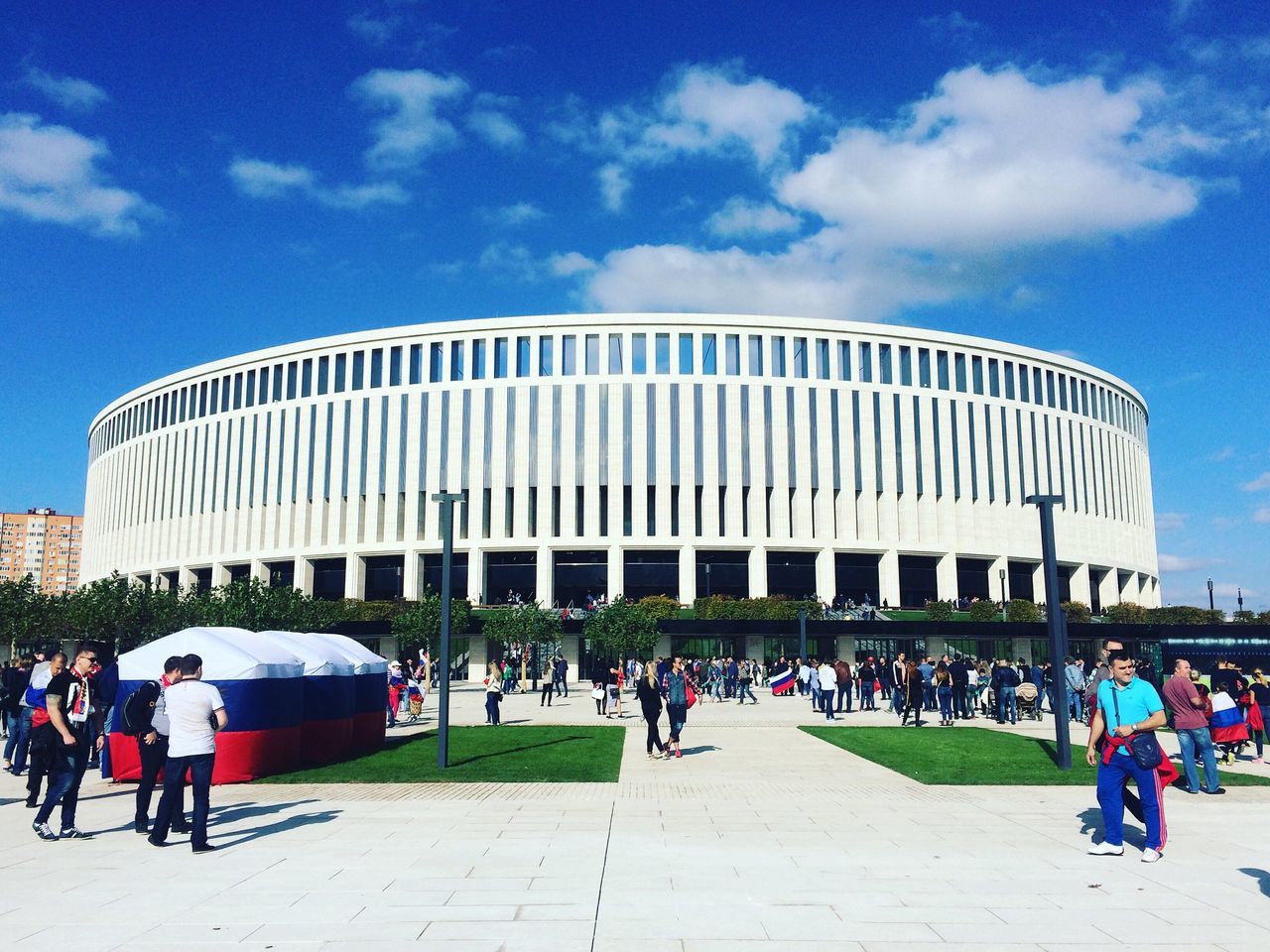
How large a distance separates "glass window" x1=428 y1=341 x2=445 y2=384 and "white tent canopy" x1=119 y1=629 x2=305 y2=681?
53.6 meters

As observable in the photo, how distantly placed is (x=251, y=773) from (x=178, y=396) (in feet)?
240

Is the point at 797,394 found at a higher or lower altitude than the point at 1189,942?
higher

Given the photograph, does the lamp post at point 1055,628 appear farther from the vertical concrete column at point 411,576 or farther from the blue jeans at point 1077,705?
the vertical concrete column at point 411,576

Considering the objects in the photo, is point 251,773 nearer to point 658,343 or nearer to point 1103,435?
point 658,343

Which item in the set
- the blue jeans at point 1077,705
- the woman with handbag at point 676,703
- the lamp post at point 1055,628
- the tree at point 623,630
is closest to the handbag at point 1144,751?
the lamp post at point 1055,628

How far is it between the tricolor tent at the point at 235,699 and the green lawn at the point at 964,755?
32.1 ft

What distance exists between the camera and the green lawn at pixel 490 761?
14320 mm

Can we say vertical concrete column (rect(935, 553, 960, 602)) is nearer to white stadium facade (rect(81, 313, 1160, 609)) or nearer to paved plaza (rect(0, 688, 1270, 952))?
white stadium facade (rect(81, 313, 1160, 609))

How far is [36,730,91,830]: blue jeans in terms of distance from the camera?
372 inches

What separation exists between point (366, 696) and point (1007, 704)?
15640mm

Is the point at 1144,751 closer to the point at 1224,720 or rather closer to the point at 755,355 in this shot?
the point at 1224,720

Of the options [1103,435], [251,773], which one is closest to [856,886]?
[251,773]

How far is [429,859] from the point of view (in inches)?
340

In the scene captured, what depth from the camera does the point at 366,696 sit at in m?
18.3
